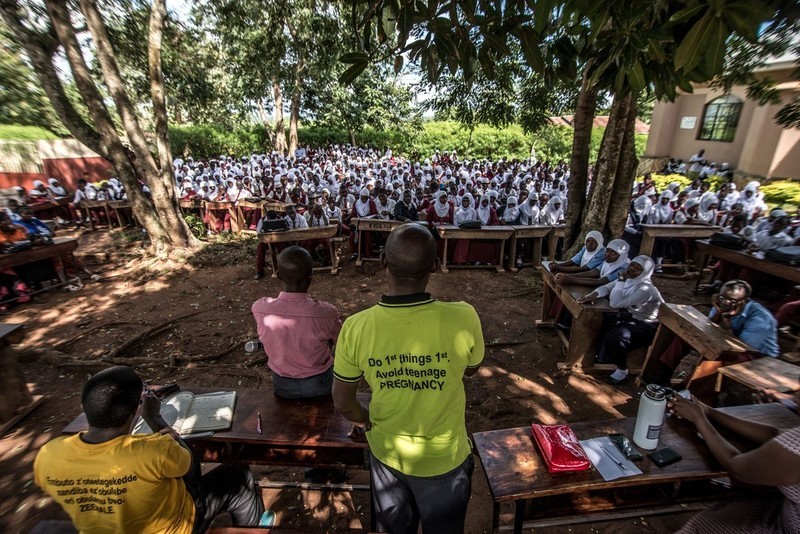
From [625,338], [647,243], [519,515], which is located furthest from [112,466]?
[647,243]

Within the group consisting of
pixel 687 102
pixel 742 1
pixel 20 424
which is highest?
pixel 687 102

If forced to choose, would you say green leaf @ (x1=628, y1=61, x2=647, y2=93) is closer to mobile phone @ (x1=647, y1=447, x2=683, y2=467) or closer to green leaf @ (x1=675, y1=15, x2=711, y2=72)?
green leaf @ (x1=675, y1=15, x2=711, y2=72)

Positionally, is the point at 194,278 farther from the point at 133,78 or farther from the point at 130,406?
the point at 133,78

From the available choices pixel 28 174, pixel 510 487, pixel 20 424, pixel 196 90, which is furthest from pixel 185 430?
pixel 28 174

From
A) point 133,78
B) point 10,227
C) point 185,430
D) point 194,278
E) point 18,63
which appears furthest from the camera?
point 133,78

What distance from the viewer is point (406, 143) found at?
33281 mm

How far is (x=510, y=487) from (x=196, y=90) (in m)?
18.5

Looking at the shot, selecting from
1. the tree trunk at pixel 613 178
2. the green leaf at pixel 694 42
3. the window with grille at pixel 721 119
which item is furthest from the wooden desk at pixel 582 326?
the window with grille at pixel 721 119

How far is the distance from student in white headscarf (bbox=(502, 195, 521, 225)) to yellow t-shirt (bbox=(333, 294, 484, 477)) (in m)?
8.86

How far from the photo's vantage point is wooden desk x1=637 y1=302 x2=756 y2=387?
322 cm

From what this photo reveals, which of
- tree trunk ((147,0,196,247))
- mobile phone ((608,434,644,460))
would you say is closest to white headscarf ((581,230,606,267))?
mobile phone ((608,434,644,460))

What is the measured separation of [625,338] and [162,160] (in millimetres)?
10513

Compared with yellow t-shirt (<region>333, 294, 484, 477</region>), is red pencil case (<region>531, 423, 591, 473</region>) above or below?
below

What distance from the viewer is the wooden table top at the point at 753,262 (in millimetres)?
5600
